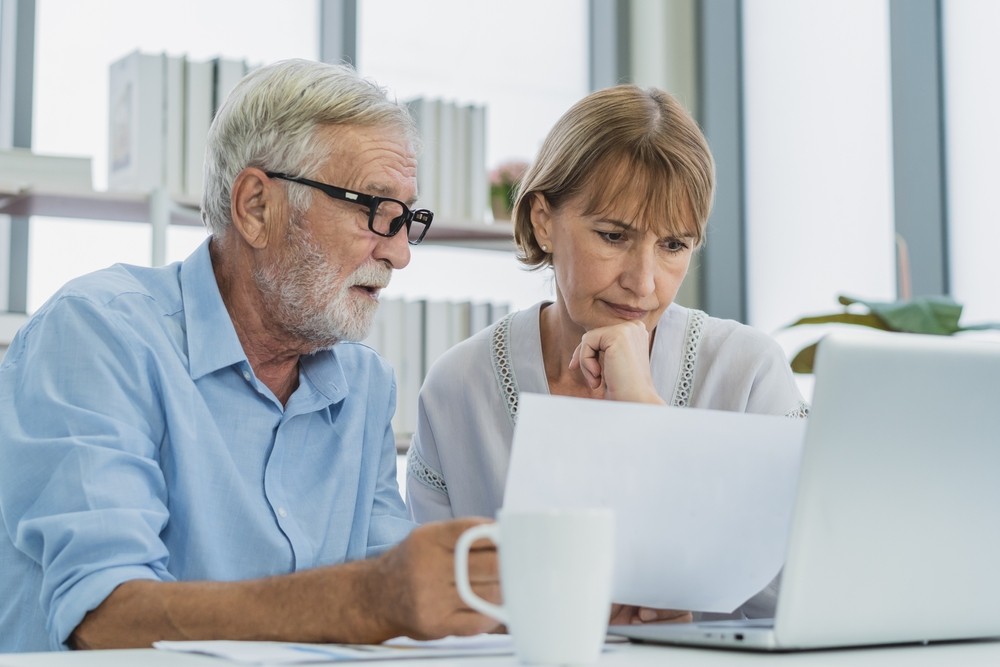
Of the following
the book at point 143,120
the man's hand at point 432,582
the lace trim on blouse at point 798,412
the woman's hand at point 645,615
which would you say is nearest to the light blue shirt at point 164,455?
the man's hand at point 432,582

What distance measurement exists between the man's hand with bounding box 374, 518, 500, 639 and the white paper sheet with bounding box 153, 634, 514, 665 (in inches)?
0.9

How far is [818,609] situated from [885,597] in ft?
0.21

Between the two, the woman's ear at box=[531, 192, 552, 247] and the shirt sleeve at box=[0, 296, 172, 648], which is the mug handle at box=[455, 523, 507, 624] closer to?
the shirt sleeve at box=[0, 296, 172, 648]

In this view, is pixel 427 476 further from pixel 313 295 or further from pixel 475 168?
pixel 475 168

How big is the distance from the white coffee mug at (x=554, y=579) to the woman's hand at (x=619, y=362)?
0.66 meters

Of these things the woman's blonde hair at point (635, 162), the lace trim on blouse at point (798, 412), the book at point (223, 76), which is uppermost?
the book at point (223, 76)

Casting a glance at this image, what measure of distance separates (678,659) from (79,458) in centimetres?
59

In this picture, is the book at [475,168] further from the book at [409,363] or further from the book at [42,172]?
the book at [42,172]

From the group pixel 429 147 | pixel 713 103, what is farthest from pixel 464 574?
pixel 713 103

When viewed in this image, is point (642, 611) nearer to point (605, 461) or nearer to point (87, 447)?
point (605, 461)

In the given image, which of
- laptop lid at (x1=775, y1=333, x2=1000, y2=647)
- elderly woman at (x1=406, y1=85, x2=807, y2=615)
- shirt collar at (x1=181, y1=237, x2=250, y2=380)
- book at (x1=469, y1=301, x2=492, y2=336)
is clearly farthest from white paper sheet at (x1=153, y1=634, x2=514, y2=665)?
book at (x1=469, y1=301, x2=492, y2=336)

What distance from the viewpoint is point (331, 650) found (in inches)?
35.4

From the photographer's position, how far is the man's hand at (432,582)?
889 mm

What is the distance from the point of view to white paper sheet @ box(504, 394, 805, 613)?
0.91 metres
